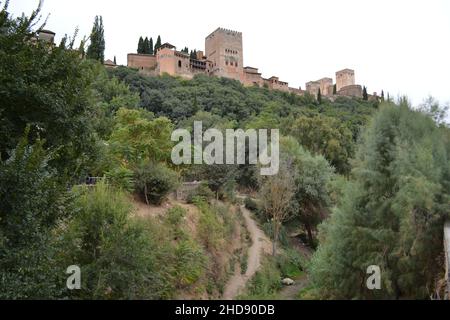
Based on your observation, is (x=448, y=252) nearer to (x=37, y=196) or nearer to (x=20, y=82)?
(x=37, y=196)

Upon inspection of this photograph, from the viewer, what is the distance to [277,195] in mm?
21078

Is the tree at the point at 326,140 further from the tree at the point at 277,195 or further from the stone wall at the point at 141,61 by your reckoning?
the stone wall at the point at 141,61

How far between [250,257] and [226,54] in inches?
2688

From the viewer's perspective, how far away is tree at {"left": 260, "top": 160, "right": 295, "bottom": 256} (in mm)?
21078

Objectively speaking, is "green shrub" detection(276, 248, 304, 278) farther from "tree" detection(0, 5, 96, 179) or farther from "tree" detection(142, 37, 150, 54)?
"tree" detection(142, 37, 150, 54)

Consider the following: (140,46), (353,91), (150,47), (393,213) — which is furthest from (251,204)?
(353,91)

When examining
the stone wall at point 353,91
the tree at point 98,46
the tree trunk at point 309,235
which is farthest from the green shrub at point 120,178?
the stone wall at point 353,91

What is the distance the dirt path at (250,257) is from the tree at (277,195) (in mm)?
663

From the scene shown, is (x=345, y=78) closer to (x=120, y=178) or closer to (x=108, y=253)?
(x=120, y=178)

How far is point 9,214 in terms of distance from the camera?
682 cm

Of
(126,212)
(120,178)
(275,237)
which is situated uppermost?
(120,178)
